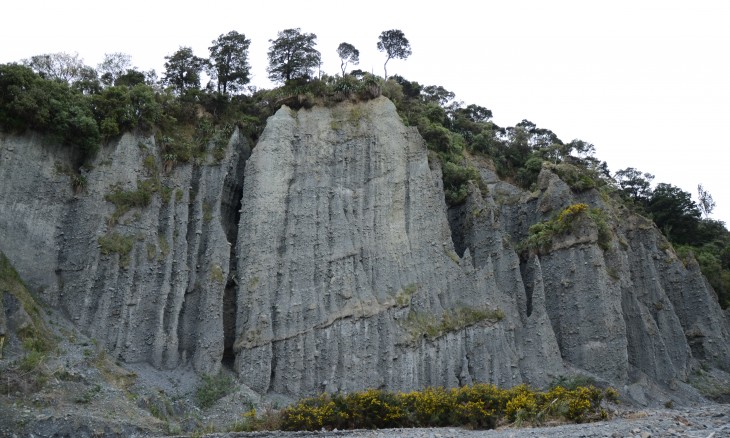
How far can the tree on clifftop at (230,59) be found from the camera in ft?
158

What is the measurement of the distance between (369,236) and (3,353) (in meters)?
18.6

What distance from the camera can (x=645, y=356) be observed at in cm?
4334

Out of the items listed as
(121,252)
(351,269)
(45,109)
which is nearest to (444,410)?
(351,269)

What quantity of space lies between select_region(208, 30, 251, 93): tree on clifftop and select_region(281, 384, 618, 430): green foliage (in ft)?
85.8

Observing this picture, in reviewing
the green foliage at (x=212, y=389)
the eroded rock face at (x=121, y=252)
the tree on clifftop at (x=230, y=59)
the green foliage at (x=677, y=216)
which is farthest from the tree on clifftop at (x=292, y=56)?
the green foliage at (x=677, y=216)

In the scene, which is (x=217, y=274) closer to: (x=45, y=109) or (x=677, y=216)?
(x=45, y=109)

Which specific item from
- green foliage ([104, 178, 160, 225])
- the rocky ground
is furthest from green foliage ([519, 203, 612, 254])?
green foliage ([104, 178, 160, 225])

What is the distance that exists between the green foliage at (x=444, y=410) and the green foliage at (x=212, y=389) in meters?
6.20

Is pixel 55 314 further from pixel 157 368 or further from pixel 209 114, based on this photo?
pixel 209 114

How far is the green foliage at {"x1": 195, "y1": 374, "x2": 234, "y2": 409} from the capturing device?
32.1 metres

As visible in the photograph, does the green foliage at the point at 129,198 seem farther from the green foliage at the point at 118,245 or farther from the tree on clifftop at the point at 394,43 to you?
the tree on clifftop at the point at 394,43

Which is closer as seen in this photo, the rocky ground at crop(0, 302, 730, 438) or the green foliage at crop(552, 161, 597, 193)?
the rocky ground at crop(0, 302, 730, 438)

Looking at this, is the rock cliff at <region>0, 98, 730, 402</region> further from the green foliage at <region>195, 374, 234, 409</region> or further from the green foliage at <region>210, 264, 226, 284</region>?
the green foliage at <region>195, 374, 234, 409</region>

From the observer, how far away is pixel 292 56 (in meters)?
47.8
